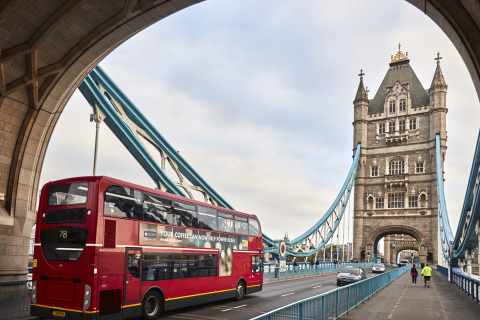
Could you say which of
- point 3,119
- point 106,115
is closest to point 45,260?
point 3,119

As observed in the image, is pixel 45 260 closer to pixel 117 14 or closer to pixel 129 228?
pixel 129 228

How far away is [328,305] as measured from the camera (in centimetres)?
1051

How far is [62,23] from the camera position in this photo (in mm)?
12070

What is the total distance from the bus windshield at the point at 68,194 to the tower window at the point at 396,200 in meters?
60.3

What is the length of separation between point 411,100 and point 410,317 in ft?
200

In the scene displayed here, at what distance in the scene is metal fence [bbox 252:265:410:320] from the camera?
7582mm

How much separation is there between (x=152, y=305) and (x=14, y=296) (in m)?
4.31

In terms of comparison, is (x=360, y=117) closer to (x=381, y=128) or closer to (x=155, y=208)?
(x=381, y=128)

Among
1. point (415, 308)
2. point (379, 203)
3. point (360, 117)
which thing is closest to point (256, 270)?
point (415, 308)

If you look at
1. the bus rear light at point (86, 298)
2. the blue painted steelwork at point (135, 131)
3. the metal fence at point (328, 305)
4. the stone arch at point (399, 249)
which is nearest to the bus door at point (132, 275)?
the bus rear light at point (86, 298)

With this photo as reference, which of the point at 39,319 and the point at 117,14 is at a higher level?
the point at 117,14

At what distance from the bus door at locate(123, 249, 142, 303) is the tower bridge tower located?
5645 cm

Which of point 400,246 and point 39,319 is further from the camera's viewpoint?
point 400,246

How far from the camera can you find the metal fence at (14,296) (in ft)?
39.1
